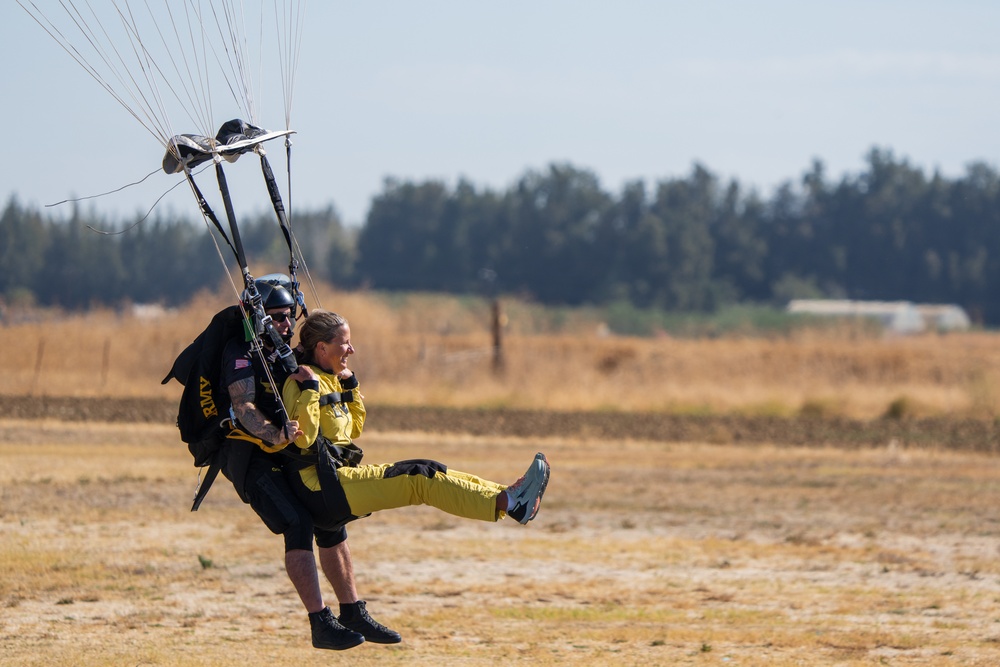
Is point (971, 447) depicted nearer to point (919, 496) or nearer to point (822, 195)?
point (919, 496)

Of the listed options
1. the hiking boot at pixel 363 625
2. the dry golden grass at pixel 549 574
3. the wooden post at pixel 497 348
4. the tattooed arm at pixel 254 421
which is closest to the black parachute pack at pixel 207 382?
the tattooed arm at pixel 254 421

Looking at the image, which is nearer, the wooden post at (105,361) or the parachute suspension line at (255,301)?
the parachute suspension line at (255,301)

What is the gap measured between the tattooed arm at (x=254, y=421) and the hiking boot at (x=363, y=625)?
3.38 ft

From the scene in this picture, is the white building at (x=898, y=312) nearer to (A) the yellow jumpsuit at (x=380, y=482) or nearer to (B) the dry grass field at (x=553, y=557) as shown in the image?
(B) the dry grass field at (x=553, y=557)

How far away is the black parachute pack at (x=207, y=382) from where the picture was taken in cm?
646

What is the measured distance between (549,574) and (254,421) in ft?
15.7

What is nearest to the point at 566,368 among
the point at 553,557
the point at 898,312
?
the point at 553,557

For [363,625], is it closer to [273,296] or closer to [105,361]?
[273,296]

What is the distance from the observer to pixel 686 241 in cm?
8994

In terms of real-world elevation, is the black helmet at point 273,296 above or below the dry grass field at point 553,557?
above

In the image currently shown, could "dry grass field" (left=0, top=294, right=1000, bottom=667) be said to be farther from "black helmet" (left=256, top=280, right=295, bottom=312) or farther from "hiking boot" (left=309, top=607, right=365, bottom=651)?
"black helmet" (left=256, top=280, right=295, bottom=312)

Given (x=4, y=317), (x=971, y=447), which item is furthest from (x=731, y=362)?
(x=4, y=317)

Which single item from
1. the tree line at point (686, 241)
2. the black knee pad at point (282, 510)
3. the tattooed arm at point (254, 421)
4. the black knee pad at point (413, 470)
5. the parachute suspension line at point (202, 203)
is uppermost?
the tree line at point (686, 241)

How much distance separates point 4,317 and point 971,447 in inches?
765
